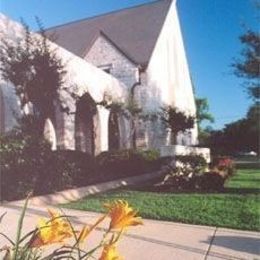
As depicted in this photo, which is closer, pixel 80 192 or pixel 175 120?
pixel 80 192

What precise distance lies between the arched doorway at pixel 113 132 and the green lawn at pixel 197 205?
3.53 metres

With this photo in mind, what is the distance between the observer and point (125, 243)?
13.1ft

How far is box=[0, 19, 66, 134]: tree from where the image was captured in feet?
27.8

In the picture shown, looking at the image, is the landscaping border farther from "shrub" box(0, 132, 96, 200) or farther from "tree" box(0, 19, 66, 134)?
"tree" box(0, 19, 66, 134)

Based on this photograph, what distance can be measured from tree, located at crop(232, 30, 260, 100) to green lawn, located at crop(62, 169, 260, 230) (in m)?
1.37

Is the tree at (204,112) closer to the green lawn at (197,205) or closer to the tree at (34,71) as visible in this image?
the green lawn at (197,205)

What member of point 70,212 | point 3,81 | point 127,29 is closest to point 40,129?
point 3,81

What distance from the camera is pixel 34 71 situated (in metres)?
9.07

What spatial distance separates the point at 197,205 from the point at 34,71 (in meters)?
4.27

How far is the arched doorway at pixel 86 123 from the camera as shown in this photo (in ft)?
36.7

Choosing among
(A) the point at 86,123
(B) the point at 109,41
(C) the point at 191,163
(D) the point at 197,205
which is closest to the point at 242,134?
(D) the point at 197,205

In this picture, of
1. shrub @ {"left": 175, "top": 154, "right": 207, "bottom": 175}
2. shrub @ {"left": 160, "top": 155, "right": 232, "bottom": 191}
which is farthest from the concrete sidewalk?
shrub @ {"left": 175, "top": 154, "right": 207, "bottom": 175}

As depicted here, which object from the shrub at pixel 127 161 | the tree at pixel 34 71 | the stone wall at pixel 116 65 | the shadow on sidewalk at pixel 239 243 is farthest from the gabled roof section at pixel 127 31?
the shadow on sidewalk at pixel 239 243

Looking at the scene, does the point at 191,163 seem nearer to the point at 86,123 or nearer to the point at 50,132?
the point at 86,123
